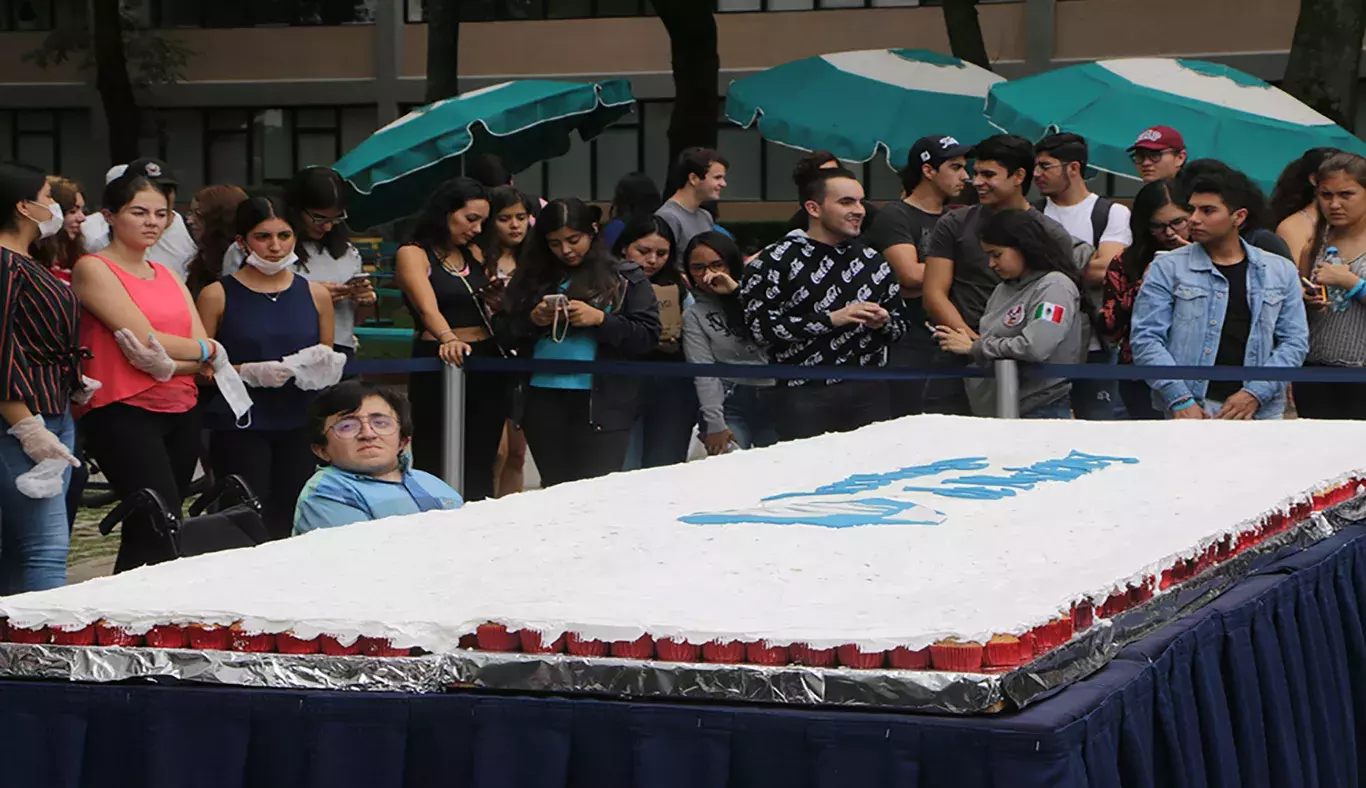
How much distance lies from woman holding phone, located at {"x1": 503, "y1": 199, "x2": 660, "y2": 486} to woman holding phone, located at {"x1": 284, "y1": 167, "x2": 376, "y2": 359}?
2.07 ft

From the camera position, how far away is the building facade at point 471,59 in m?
33.5

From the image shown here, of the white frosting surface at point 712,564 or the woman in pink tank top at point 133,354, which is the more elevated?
the white frosting surface at point 712,564

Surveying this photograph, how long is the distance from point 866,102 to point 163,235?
27.9 feet

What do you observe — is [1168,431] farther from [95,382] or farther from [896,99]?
[896,99]

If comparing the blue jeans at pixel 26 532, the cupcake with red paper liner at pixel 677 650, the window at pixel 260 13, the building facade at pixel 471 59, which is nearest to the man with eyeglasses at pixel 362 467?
the blue jeans at pixel 26 532

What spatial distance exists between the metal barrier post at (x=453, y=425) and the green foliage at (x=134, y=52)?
29.2 metres

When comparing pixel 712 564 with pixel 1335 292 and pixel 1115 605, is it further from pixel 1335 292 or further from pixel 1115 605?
pixel 1335 292

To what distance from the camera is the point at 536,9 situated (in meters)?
37.9

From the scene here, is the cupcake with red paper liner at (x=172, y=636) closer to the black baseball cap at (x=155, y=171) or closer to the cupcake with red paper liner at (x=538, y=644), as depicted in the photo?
the cupcake with red paper liner at (x=538, y=644)

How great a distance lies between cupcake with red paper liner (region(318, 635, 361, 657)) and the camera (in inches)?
97.0

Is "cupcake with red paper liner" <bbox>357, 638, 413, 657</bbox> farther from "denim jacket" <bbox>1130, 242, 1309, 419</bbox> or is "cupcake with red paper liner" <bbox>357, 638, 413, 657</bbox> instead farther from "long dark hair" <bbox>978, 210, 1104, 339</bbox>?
"denim jacket" <bbox>1130, 242, 1309, 419</bbox>

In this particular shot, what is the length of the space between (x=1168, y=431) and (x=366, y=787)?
3.13 metres

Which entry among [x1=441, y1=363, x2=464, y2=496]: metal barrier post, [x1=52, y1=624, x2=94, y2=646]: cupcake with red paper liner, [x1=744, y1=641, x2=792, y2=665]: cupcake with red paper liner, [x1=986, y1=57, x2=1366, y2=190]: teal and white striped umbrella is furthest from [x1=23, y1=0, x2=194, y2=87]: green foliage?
[x1=744, y1=641, x2=792, y2=665]: cupcake with red paper liner

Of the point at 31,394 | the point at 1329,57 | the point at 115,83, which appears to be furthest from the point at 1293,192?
the point at 115,83
